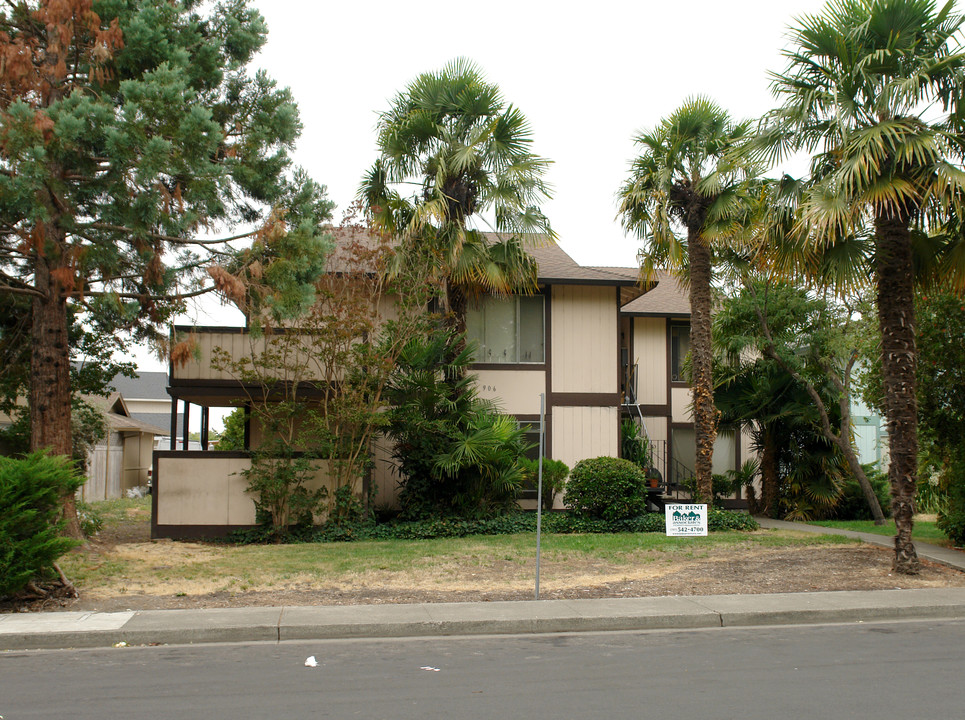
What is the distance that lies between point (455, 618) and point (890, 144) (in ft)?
27.3

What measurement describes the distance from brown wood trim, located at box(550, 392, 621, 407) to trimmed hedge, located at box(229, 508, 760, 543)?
297 cm

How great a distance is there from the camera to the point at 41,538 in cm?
946

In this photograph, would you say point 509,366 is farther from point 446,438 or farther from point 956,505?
point 956,505

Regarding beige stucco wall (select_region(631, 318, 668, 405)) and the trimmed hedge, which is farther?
beige stucco wall (select_region(631, 318, 668, 405))

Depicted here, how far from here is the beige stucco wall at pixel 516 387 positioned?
19.9 meters

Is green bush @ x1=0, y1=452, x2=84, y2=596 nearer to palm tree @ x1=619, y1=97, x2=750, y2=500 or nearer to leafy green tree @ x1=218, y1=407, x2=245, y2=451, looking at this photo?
palm tree @ x1=619, y1=97, x2=750, y2=500

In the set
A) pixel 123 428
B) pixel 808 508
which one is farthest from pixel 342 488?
pixel 123 428

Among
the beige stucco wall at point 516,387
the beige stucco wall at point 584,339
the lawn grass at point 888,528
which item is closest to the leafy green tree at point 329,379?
the beige stucco wall at point 516,387

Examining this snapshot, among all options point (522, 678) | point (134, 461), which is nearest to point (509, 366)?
point (522, 678)

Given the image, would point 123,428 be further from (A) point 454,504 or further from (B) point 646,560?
(B) point 646,560

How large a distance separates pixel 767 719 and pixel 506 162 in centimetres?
1397

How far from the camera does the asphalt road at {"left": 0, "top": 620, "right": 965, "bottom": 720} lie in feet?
19.7

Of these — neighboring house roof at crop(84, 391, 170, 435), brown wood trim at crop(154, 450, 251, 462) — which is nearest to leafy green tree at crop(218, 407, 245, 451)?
neighboring house roof at crop(84, 391, 170, 435)

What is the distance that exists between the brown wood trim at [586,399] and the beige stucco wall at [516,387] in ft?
1.38
